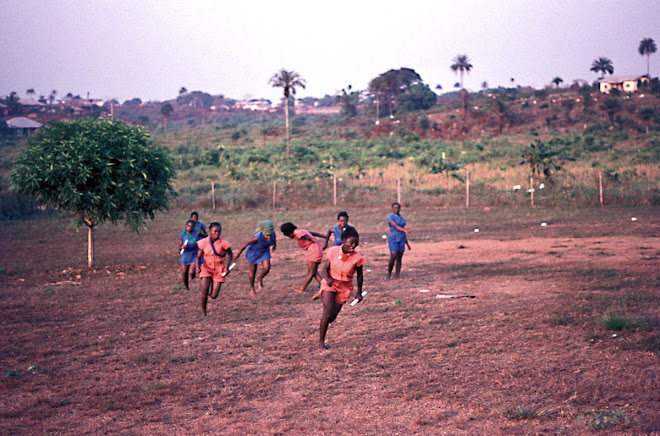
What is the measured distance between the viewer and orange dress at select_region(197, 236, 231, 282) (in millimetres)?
10016

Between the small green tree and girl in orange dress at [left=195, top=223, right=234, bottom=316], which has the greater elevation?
the small green tree

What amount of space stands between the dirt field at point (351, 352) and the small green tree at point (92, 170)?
1835 mm

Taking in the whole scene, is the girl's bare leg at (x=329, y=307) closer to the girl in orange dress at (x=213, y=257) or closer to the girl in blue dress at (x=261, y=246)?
the girl in orange dress at (x=213, y=257)

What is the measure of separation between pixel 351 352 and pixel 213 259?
3.21 m

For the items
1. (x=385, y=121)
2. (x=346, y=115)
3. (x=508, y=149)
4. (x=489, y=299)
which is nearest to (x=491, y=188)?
(x=508, y=149)

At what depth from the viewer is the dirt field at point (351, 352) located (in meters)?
5.88

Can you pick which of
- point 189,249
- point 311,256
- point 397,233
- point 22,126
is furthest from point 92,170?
point 22,126

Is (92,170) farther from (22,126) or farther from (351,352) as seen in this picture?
(22,126)

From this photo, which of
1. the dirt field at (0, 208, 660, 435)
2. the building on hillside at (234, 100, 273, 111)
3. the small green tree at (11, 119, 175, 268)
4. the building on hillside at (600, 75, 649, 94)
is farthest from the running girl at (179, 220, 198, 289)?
the building on hillside at (234, 100, 273, 111)

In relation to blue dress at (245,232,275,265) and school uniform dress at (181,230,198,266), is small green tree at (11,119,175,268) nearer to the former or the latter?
school uniform dress at (181,230,198,266)

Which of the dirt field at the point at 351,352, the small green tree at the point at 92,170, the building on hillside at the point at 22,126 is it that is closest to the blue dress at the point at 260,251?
the dirt field at the point at 351,352

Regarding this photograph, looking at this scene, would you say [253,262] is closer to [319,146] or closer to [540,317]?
[540,317]

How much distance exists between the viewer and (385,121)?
72812mm

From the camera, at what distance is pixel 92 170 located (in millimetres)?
15438
